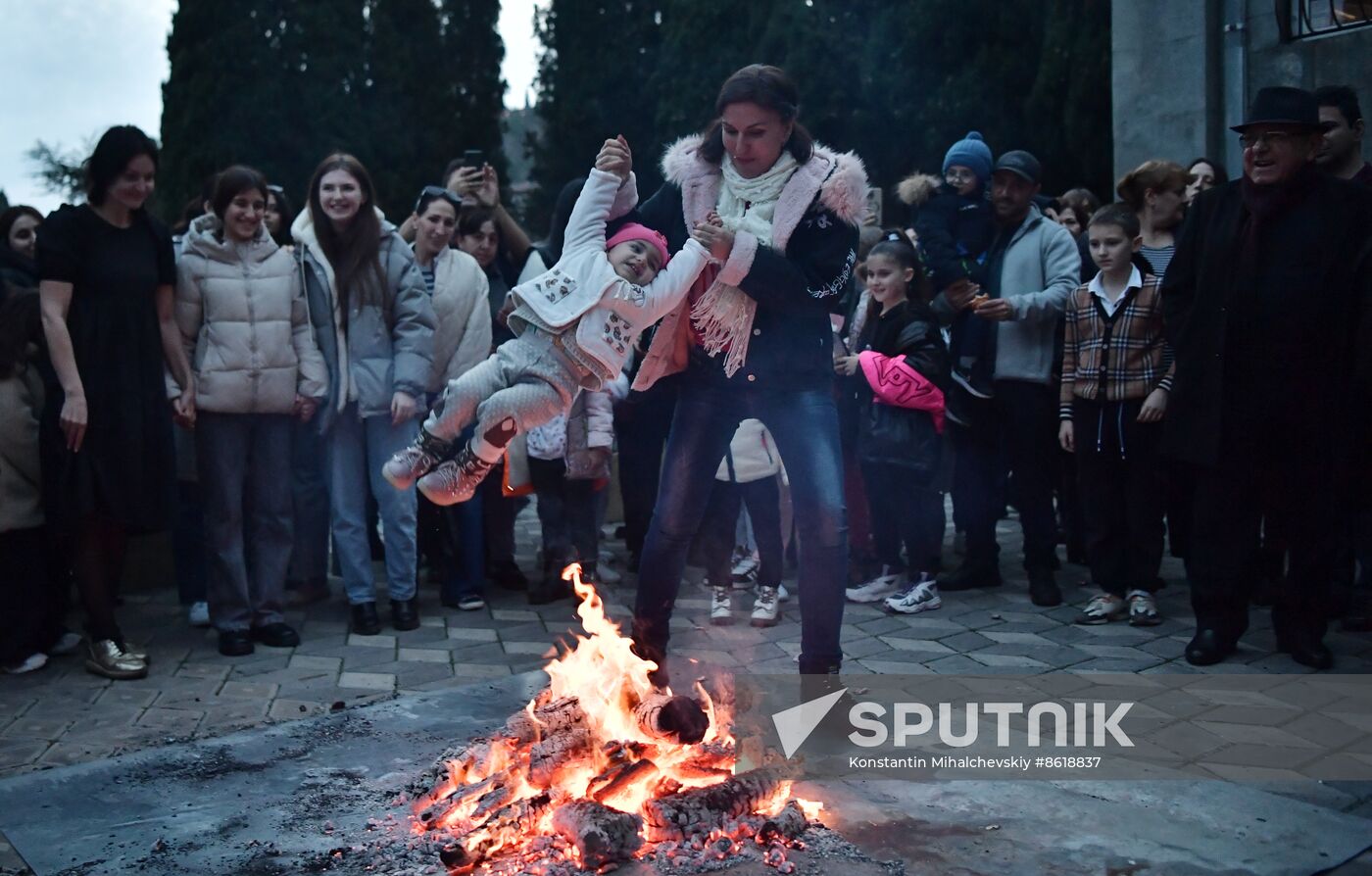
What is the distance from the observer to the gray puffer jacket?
6520 mm

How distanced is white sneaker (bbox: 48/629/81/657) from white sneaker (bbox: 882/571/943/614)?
4097 millimetres

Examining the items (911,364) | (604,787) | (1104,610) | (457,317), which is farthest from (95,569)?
(1104,610)

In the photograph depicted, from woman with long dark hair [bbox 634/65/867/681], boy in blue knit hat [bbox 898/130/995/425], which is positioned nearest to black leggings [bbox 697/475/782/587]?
boy in blue knit hat [bbox 898/130/995/425]

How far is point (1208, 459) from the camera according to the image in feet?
18.4

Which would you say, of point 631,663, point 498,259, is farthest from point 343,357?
point 631,663

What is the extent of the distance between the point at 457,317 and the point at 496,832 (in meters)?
4.09

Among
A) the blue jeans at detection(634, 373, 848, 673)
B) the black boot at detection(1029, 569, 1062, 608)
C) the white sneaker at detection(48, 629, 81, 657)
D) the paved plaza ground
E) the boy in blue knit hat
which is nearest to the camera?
the blue jeans at detection(634, 373, 848, 673)

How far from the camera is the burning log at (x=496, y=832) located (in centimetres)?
328

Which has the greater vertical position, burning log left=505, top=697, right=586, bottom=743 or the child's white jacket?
the child's white jacket

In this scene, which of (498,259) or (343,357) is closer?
(343,357)

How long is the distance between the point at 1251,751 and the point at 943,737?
41.4 inches

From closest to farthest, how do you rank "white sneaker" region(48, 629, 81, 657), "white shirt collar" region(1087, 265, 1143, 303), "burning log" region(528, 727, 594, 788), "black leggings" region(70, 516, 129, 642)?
"burning log" region(528, 727, 594, 788) → "black leggings" region(70, 516, 129, 642) → "white sneaker" region(48, 629, 81, 657) → "white shirt collar" region(1087, 265, 1143, 303)

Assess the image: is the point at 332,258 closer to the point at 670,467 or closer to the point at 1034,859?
the point at 670,467

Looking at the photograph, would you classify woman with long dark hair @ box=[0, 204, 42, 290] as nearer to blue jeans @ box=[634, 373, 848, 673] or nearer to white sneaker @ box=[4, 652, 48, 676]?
white sneaker @ box=[4, 652, 48, 676]
